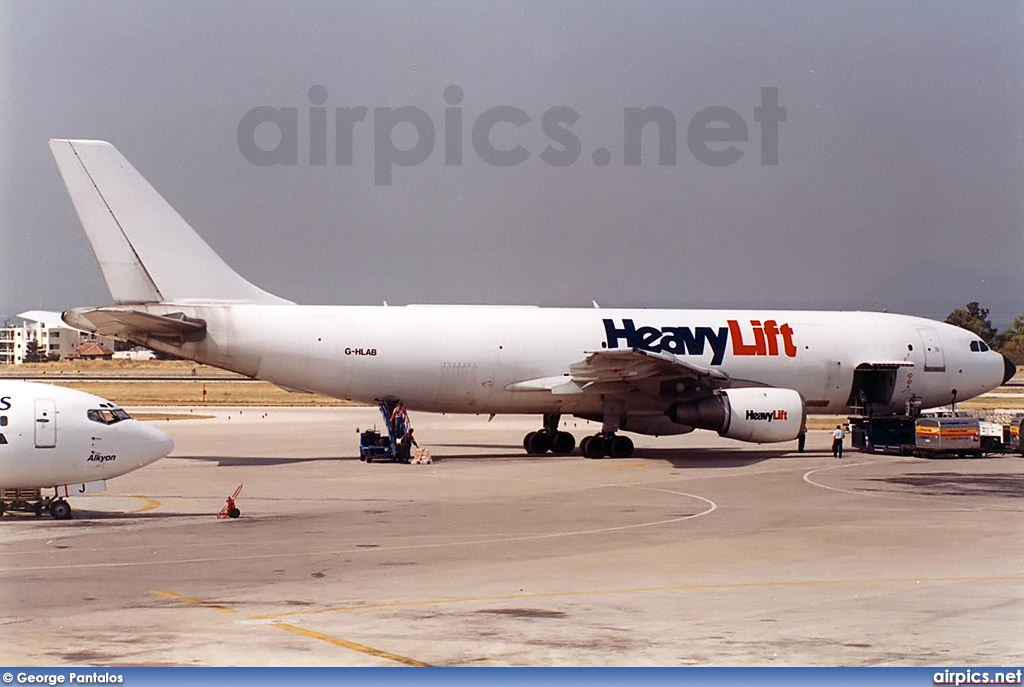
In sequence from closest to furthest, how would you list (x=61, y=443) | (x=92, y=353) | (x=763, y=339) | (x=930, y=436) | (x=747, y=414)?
(x=61, y=443) → (x=747, y=414) → (x=930, y=436) → (x=763, y=339) → (x=92, y=353)

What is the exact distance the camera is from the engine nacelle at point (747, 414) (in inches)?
1497

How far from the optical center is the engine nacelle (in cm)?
3803

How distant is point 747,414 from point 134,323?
18.0 m

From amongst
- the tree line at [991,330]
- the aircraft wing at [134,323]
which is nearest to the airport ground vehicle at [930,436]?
the aircraft wing at [134,323]

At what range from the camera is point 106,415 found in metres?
24.4

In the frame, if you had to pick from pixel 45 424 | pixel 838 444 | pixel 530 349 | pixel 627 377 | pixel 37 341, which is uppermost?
pixel 37 341

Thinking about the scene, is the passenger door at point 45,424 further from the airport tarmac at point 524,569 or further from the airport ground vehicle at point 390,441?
the airport ground vehicle at point 390,441

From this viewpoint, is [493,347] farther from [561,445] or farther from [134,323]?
[134,323]

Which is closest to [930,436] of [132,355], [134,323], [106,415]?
[134,323]

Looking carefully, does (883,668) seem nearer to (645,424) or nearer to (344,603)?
(344,603)

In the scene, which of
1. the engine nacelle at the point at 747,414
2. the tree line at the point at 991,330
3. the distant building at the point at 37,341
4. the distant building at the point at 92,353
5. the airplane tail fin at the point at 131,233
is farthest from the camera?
the distant building at the point at 92,353

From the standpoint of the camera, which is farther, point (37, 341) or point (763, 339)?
point (37, 341)

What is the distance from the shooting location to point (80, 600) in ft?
50.8

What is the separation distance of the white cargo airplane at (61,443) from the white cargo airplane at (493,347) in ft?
37.1
